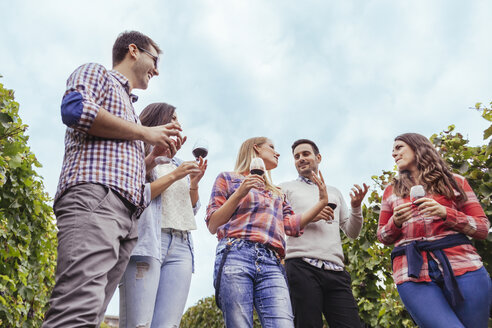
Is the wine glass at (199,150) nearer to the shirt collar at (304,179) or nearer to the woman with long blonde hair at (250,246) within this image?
the woman with long blonde hair at (250,246)

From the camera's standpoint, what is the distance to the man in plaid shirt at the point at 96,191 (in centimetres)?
Answer: 169

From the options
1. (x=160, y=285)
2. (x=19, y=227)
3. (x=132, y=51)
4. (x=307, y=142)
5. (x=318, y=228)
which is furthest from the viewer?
(x=19, y=227)

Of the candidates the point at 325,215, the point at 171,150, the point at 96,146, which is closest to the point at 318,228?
the point at 325,215

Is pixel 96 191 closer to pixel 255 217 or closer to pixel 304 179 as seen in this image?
pixel 255 217

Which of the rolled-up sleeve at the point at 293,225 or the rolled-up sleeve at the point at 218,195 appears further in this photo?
the rolled-up sleeve at the point at 293,225

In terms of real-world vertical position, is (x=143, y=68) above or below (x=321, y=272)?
above

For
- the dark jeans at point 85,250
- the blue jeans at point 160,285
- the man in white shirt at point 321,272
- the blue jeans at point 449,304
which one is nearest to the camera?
the dark jeans at point 85,250

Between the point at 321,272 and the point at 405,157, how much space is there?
107cm

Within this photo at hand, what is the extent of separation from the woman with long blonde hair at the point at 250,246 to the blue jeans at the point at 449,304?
0.80m

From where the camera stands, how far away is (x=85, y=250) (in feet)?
5.70

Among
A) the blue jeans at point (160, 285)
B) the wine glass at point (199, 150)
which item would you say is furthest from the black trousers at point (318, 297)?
the wine glass at point (199, 150)

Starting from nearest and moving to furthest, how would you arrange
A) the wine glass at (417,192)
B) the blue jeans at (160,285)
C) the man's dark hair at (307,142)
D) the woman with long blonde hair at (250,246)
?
the blue jeans at (160,285) → the woman with long blonde hair at (250,246) → the wine glass at (417,192) → the man's dark hair at (307,142)

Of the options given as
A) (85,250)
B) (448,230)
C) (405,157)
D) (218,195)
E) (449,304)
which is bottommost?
(85,250)

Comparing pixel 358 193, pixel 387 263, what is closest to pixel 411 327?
pixel 387 263
